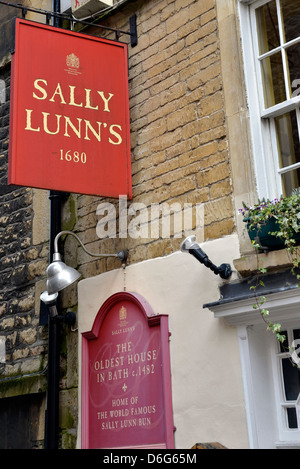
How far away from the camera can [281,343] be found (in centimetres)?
513

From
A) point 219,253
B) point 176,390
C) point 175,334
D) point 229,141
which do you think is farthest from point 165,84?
point 176,390

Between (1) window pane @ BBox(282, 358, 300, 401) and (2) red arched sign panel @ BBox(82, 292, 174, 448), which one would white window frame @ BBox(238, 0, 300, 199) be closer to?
(1) window pane @ BBox(282, 358, 300, 401)

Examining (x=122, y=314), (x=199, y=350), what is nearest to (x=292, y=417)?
(x=199, y=350)

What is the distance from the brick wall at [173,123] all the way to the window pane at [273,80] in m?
0.37

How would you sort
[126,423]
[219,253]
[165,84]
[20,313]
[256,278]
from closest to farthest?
[256,278] → [219,253] → [126,423] → [165,84] → [20,313]

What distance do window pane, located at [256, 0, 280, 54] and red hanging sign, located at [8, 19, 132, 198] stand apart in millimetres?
1337

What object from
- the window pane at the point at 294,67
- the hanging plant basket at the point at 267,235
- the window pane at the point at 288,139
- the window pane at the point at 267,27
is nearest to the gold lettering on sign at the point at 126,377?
the hanging plant basket at the point at 267,235

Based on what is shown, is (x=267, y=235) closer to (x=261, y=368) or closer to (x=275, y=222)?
(x=275, y=222)

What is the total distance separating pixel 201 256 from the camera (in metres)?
5.24

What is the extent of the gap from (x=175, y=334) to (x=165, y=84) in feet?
7.40

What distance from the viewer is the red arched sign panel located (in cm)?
562

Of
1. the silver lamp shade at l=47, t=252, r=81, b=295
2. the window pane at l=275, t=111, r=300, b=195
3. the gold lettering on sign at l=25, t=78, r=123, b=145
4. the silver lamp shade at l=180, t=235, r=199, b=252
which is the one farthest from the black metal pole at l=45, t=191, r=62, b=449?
the window pane at l=275, t=111, r=300, b=195

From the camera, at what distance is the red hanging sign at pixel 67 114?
5676mm
